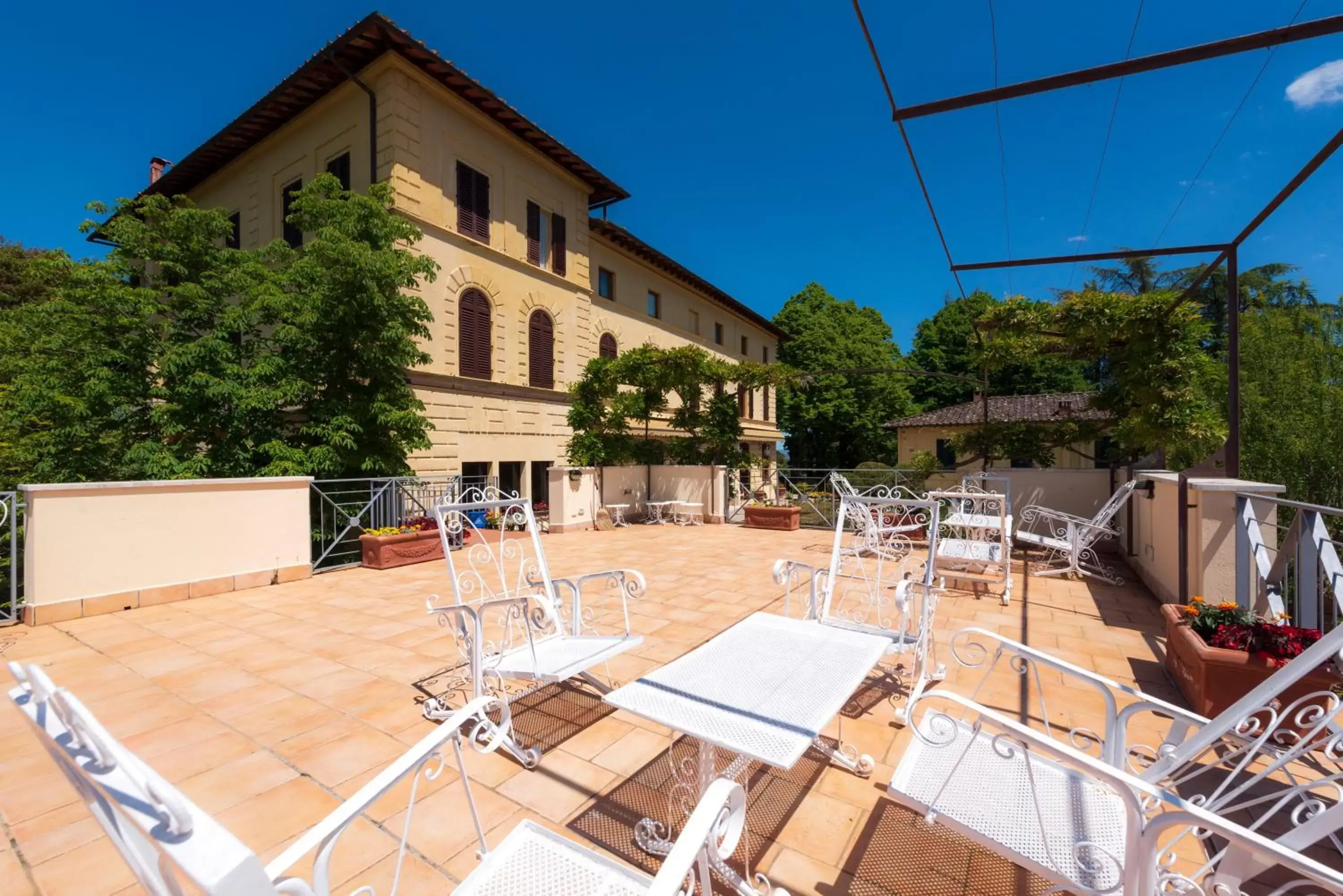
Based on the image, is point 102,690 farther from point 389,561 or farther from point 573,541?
point 573,541

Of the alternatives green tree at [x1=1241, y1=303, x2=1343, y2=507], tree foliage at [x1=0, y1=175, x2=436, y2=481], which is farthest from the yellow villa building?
green tree at [x1=1241, y1=303, x2=1343, y2=507]

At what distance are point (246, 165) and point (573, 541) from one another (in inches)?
499

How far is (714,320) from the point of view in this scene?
22.7 m

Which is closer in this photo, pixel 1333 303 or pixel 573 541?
pixel 573 541

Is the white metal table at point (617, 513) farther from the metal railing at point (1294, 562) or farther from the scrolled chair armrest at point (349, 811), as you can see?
the scrolled chair armrest at point (349, 811)

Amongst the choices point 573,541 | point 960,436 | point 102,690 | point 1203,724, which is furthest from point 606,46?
point 1203,724

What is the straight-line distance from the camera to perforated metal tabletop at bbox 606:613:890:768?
1.78 metres

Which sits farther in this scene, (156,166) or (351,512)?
(156,166)

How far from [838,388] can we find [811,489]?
15.5m

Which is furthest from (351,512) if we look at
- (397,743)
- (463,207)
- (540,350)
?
(463,207)

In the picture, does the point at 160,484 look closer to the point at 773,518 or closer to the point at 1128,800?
the point at 1128,800

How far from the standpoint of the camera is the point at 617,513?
12141 millimetres

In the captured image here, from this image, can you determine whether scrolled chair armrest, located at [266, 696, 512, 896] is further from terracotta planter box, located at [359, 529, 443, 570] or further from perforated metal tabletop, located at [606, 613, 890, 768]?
terracotta planter box, located at [359, 529, 443, 570]

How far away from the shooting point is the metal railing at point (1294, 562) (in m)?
3.07
